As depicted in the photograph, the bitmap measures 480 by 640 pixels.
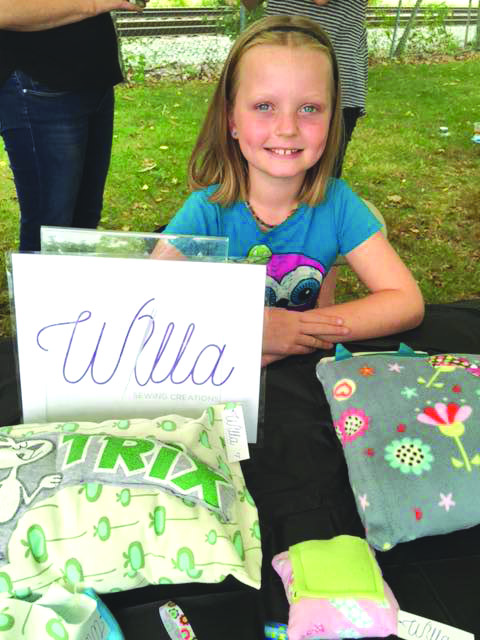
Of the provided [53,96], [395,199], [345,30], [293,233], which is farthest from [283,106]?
[395,199]

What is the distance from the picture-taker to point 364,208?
126cm

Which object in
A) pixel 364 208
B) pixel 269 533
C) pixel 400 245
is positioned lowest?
pixel 400 245

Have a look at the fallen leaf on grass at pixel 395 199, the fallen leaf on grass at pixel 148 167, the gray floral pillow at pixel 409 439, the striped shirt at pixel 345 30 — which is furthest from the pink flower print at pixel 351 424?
the fallen leaf on grass at pixel 148 167

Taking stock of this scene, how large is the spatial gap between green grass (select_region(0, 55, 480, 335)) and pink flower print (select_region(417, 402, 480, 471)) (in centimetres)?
198

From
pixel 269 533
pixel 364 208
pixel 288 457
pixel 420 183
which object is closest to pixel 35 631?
pixel 269 533

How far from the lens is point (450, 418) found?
69 centimetres

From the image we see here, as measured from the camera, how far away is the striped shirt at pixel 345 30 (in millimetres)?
1995

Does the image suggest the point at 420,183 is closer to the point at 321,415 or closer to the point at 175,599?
Answer: the point at 321,415

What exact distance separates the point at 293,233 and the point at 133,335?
0.61 metres

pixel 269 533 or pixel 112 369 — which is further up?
pixel 112 369

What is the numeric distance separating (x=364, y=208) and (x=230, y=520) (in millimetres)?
870

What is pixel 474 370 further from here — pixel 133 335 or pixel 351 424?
pixel 133 335

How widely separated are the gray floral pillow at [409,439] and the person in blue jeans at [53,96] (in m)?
1.04

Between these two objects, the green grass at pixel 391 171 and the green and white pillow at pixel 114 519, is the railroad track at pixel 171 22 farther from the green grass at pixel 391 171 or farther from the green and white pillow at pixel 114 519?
the green and white pillow at pixel 114 519
